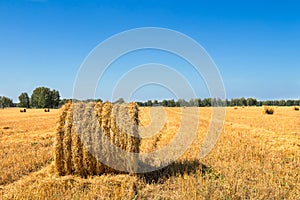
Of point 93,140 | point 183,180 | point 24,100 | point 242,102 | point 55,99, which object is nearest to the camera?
point 183,180

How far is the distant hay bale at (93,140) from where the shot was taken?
6520 millimetres

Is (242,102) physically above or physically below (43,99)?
below

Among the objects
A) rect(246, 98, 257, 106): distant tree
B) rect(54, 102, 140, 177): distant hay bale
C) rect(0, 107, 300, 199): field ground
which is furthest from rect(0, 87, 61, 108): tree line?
rect(54, 102, 140, 177): distant hay bale

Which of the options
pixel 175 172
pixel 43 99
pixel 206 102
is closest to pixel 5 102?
pixel 43 99

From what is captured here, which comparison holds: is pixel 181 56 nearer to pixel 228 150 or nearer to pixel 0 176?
pixel 228 150

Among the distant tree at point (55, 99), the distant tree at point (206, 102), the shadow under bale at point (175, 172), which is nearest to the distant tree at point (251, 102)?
the distant tree at point (206, 102)

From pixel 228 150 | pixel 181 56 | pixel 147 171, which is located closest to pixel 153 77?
pixel 181 56

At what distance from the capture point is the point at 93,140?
6.54 meters

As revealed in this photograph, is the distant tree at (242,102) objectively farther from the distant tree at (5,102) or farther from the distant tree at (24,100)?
the distant tree at (5,102)

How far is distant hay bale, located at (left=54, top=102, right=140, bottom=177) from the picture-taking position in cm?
652

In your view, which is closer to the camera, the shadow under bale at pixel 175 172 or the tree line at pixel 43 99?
the shadow under bale at pixel 175 172

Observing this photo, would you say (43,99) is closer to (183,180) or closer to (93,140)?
(93,140)

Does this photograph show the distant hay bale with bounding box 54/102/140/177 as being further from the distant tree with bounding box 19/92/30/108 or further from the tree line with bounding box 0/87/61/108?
the distant tree with bounding box 19/92/30/108

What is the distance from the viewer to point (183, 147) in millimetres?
9922
